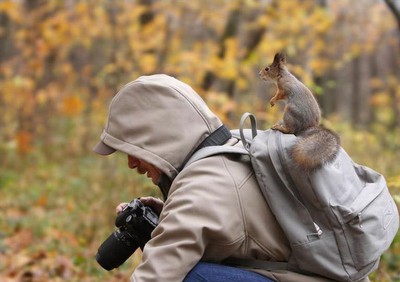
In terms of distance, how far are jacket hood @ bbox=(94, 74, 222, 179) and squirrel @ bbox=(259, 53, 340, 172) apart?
12.1 inches

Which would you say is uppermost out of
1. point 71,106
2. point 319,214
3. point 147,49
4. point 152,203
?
point 319,214

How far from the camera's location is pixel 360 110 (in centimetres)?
2128

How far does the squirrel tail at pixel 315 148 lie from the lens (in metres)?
2.54

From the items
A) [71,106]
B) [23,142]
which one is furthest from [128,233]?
[71,106]

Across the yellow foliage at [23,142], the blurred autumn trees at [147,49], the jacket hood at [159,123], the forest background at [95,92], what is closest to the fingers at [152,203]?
the jacket hood at [159,123]

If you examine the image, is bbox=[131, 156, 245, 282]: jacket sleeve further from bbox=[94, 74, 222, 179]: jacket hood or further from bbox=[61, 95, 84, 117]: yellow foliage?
bbox=[61, 95, 84, 117]: yellow foliage

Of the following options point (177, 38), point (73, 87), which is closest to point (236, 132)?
point (177, 38)

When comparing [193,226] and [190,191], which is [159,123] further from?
[193,226]

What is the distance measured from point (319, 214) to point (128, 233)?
97 cm

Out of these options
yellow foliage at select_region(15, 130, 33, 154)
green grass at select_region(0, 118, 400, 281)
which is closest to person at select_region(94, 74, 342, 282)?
green grass at select_region(0, 118, 400, 281)

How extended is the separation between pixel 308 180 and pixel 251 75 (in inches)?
278

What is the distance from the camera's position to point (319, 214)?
103 inches

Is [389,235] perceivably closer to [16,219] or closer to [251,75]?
[16,219]

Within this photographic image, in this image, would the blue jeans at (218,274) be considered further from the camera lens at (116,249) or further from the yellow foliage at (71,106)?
the yellow foliage at (71,106)
